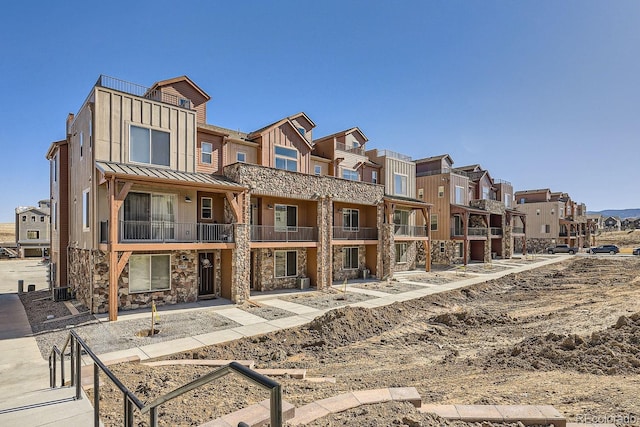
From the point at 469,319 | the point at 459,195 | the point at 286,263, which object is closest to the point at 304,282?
the point at 286,263

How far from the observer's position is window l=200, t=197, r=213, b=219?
1608 centimetres

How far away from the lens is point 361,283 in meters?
20.9

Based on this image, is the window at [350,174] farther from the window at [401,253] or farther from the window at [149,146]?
A: the window at [149,146]

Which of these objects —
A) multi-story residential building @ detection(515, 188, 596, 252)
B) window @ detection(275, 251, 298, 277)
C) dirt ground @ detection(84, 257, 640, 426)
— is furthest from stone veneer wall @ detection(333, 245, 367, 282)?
multi-story residential building @ detection(515, 188, 596, 252)

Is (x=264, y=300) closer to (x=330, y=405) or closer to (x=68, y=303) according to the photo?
(x=68, y=303)

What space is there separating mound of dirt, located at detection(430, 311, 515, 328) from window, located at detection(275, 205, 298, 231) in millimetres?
9430

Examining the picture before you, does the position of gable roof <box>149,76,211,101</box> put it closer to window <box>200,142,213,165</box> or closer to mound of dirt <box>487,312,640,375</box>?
window <box>200,142,213,165</box>

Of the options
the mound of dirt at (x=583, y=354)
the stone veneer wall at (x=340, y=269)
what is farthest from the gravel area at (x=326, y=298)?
the mound of dirt at (x=583, y=354)

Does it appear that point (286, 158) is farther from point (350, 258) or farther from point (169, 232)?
point (350, 258)

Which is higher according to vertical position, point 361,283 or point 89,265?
point 89,265

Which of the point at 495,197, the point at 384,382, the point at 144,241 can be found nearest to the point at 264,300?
the point at 144,241

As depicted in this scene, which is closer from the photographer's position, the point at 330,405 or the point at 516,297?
the point at 330,405

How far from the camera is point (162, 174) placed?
44.8 feet

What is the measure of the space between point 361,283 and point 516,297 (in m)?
8.57
